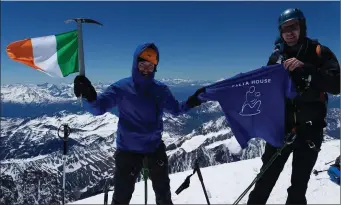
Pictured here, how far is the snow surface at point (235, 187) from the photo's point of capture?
35.8 ft

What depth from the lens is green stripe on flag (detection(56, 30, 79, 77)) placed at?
7.75 metres

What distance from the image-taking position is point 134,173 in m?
7.28

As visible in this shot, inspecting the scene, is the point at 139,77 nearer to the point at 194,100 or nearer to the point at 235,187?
the point at 194,100

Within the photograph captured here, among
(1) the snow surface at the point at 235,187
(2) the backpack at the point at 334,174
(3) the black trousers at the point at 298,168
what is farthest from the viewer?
(2) the backpack at the point at 334,174

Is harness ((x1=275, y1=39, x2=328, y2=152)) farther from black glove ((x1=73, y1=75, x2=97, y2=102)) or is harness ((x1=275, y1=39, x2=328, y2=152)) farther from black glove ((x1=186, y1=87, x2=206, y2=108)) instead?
black glove ((x1=73, y1=75, x2=97, y2=102))

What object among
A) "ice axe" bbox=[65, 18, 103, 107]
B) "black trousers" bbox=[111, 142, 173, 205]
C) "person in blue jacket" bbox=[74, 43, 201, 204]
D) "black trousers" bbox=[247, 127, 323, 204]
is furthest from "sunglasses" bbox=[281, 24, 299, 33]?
"ice axe" bbox=[65, 18, 103, 107]

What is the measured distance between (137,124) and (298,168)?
354 centimetres

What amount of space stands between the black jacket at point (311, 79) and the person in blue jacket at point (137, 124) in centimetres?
291

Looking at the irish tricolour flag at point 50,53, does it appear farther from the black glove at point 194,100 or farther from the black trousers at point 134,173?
the black glove at point 194,100

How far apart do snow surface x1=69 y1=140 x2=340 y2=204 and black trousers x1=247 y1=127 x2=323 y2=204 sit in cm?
477

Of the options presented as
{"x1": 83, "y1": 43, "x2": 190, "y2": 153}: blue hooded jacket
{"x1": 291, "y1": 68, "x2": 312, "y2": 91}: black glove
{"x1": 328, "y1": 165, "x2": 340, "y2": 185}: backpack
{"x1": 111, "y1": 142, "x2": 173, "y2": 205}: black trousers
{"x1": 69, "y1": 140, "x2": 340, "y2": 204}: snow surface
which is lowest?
{"x1": 69, "y1": 140, "x2": 340, "y2": 204}: snow surface

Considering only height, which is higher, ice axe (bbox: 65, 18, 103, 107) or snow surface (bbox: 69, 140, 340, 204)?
ice axe (bbox: 65, 18, 103, 107)

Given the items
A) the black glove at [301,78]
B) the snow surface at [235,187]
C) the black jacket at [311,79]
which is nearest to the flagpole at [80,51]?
the black jacket at [311,79]

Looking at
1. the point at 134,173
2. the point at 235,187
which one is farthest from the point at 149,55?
the point at 235,187
